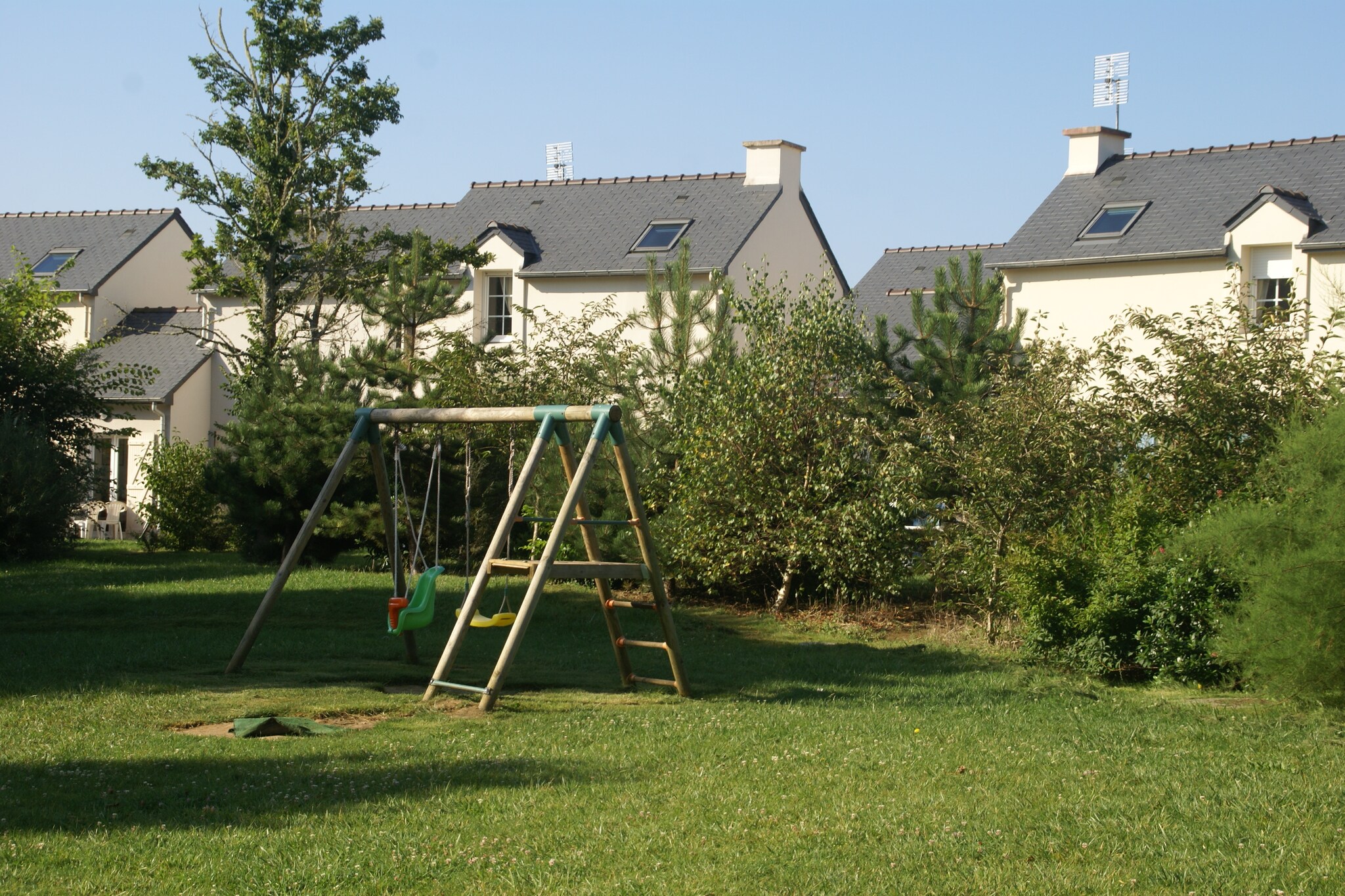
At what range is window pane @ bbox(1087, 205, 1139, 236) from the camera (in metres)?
26.1

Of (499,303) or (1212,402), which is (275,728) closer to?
(1212,402)

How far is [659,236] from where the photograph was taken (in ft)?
99.6

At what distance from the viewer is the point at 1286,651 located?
959 cm

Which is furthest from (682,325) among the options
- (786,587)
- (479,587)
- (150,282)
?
(150,282)

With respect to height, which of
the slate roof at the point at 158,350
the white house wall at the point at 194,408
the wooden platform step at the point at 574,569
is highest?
the slate roof at the point at 158,350

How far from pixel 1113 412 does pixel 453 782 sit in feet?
31.8

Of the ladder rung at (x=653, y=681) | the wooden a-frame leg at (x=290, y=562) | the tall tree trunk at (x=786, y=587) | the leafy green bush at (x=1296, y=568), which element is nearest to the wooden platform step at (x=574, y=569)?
the ladder rung at (x=653, y=681)

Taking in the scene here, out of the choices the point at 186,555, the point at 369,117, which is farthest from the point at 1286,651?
the point at 369,117

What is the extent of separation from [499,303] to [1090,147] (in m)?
13.7

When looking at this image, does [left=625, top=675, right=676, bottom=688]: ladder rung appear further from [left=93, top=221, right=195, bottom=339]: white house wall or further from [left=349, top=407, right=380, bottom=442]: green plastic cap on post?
[left=93, top=221, right=195, bottom=339]: white house wall

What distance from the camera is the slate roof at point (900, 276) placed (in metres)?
37.7

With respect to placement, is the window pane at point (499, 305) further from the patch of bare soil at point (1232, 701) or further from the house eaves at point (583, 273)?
the patch of bare soil at point (1232, 701)

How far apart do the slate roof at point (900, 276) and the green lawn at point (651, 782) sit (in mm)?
25967

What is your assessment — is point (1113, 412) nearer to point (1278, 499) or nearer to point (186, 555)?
point (1278, 499)
